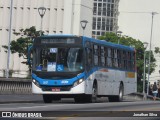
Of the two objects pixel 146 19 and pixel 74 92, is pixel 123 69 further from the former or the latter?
pixel 146 19

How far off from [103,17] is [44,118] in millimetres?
123416

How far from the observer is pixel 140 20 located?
479 feet

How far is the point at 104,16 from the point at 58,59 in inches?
4297

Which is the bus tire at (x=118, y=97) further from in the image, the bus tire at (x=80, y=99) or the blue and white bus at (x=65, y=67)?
the blue and white bus at (x=65, y=67)

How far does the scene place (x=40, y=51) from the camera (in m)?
33.9

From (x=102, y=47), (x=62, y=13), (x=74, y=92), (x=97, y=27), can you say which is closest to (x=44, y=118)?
(x=74, y=92)

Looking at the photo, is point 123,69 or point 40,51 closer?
point 40,51

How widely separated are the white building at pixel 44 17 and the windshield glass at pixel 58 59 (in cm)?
9472

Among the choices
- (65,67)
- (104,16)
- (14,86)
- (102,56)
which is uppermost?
(104,16)

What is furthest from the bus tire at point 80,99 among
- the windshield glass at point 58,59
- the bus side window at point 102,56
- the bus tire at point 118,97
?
the bus tire at point 118,97

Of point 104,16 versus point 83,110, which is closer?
point 83,110

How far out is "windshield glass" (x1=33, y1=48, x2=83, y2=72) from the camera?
110 ft

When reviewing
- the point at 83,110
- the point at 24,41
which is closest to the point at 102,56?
the point at 83,110

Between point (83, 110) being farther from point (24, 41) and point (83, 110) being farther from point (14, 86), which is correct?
point (24, 41)
